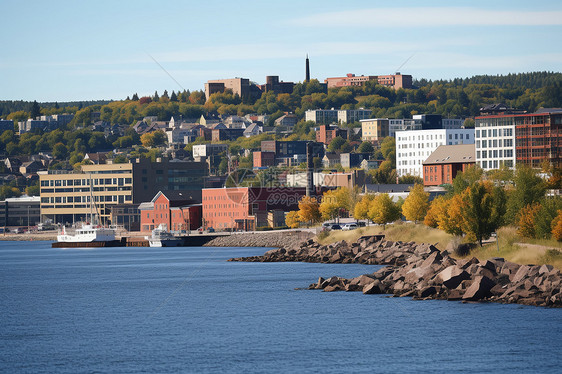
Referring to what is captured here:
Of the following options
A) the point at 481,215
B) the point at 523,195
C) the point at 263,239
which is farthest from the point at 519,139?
the point at 481,215

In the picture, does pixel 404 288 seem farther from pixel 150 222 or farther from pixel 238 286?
pixel 150 222

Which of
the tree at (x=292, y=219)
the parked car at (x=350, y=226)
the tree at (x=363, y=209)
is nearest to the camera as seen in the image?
the parked car at (x=350, y=226)

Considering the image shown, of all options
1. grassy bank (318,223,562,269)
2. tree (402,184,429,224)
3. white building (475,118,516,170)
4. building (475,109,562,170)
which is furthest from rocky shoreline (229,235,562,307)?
white building (475,118,516,170)

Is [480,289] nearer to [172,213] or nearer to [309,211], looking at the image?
[309,211]

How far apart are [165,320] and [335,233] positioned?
6742cm

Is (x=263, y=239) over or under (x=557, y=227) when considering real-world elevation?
under

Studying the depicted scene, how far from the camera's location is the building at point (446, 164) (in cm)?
17769

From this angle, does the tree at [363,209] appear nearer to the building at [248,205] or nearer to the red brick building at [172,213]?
the building at [248,205]

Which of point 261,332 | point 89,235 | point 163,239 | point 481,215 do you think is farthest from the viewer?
point 89,235

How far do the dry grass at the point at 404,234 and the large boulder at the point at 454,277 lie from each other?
92.1 ft

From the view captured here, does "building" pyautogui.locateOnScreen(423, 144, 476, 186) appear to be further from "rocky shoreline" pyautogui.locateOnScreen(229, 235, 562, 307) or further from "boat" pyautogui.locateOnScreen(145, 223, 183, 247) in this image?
"rocky shoreline" pyautogui.locateOnScreen(229, 235, 562, 307)

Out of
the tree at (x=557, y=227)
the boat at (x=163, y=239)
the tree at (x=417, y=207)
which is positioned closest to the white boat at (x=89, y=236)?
the boat at (x=163, y=239)

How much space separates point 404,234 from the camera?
358ft

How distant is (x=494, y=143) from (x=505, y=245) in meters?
110
